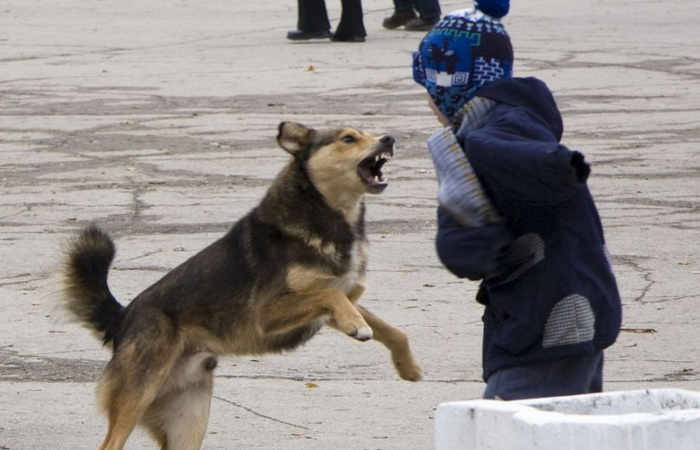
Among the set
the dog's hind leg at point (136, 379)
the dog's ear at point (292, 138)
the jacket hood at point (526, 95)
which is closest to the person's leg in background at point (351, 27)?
the dog's ear at point (292, 138)

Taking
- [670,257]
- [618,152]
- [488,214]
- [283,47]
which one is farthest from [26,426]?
[283,47]

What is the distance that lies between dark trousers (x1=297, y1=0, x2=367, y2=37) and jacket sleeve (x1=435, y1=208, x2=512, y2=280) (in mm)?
14588

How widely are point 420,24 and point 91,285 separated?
47.2 feet

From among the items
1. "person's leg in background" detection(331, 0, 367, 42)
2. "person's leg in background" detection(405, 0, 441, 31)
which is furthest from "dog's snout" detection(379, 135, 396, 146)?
"person's leg in background" detection(405, 0, 441, 31)

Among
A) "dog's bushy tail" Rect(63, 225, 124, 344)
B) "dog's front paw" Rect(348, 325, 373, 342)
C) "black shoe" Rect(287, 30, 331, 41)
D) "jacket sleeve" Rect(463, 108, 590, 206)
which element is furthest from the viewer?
"black shoe" Rect(287, 30, 331, 41)

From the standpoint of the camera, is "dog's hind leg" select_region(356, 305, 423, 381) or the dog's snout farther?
the dog's snout

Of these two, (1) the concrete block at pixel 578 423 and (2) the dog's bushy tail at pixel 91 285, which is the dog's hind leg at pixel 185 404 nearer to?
(2) the dog's bushy tail at pixel 91 285

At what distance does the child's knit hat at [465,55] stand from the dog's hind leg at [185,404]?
1602 mm

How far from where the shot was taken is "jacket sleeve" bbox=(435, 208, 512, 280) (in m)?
3.62

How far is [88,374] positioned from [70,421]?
0.64m

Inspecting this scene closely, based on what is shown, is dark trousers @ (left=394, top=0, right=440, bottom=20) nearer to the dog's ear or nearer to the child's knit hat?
the dog's ear

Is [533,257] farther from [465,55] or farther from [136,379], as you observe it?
[136,379]

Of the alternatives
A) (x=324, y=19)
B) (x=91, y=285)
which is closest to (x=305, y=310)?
(x=91, y=285)

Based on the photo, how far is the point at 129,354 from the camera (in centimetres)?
503
